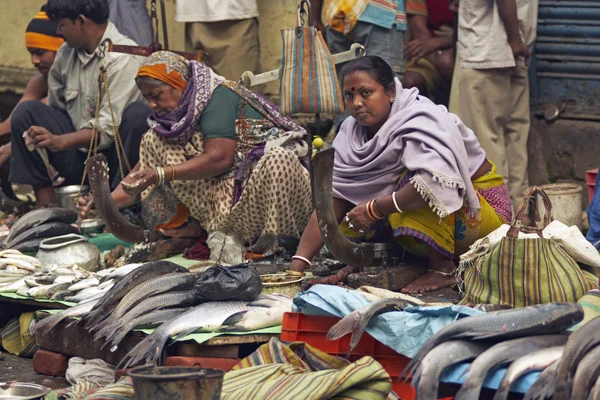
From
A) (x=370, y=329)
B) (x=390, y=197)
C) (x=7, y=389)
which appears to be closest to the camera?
(x=370, y=329)

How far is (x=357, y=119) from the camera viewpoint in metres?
5.91

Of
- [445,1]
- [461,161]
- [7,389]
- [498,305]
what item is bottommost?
[7,389]

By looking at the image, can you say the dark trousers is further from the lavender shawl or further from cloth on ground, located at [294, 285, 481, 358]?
cloth on ground, located at [294, 285, 481, 358]

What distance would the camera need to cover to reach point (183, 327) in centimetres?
514

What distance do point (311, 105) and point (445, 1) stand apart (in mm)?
2094

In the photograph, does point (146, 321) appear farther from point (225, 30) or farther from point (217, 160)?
point (225, 30)

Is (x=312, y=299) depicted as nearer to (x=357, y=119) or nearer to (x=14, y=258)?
(x=357, y=119)

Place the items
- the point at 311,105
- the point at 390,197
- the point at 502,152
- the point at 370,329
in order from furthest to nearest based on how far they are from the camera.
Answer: the point at 502,152
the point at 311,105
the point at 390,197
the point at 370,329

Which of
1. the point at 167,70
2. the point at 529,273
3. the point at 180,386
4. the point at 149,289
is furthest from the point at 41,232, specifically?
the point at 180,386

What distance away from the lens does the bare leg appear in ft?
18.7

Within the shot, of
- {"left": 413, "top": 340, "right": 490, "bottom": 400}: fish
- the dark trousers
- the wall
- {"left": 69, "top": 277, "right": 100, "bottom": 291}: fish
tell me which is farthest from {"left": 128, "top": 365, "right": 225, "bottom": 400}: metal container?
the wall

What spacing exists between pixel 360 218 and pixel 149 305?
1121 millimetres

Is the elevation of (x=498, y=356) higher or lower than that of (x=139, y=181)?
lower

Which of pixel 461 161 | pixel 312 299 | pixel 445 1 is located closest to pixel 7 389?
pixel 312 299
